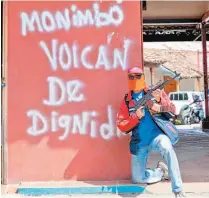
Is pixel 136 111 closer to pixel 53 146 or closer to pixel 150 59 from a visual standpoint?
pixel 53 146

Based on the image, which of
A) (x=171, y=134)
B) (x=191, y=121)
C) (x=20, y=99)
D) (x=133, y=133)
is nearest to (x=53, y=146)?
(x=20, y=99)

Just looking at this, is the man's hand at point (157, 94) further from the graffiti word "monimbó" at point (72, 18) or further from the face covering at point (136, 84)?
the graffiti word "monimbó" at point (72, 18)

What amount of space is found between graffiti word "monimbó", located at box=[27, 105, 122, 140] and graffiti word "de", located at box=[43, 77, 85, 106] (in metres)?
0.18

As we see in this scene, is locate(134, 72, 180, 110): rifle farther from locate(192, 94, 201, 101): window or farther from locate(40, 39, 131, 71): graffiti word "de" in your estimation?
locate(192, 94, 201, 101): window

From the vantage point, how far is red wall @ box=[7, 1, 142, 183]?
5504 millimetres

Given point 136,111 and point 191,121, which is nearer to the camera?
point 136,111

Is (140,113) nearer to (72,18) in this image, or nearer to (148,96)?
(148,96)

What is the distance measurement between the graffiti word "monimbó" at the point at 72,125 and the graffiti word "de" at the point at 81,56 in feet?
2.20

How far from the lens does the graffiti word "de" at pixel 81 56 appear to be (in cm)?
555

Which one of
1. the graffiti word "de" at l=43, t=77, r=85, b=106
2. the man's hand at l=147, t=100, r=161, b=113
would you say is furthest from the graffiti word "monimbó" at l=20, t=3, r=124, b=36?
the man's hand at l=147, t=100, r=161, b=113

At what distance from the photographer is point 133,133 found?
521 centimetres

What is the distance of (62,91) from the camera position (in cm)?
553

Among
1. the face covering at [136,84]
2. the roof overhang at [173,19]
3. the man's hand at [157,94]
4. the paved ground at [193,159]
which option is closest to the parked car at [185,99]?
the roof overhang at [173,19]

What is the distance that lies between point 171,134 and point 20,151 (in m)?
2.11
